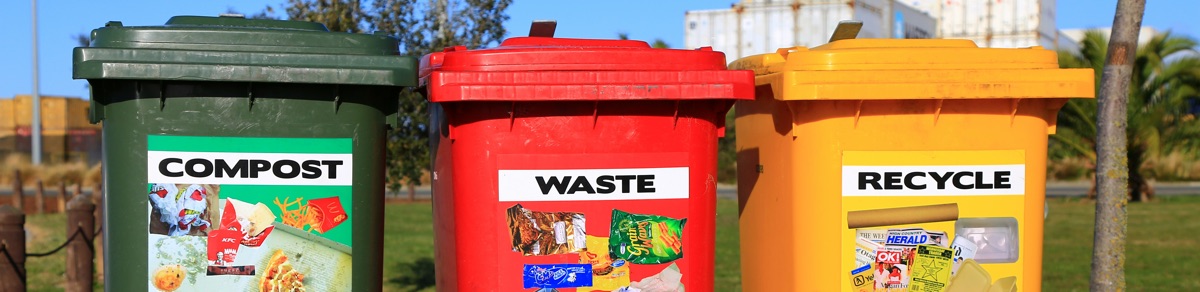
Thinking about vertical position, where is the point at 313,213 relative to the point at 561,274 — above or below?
above

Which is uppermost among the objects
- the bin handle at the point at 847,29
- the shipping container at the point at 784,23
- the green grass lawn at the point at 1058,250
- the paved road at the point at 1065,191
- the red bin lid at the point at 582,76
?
the shipping container at the point at 784,23

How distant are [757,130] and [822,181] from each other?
69 centimetres

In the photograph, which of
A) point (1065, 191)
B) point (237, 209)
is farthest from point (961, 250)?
point (1065, 191)

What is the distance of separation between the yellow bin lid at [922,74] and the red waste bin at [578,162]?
0.31 meters

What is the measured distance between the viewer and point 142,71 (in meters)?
4.37

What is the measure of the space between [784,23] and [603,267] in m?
22.9

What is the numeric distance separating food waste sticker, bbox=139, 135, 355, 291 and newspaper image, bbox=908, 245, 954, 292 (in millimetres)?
2259

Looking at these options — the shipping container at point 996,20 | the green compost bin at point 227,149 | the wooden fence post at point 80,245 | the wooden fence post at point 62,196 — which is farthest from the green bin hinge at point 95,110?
the shipping container at point 996,20

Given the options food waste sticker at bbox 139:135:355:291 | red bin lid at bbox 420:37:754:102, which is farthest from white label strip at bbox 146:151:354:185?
red bin lid at bbox 420:37:754:102

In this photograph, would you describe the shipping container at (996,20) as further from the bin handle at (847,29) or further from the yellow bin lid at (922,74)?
the yellow bin lid at (922,74)

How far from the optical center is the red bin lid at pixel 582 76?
14.7ft

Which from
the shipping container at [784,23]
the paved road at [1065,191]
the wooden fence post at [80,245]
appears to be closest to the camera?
the wooden fence post at [80,245]

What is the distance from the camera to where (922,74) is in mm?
4793

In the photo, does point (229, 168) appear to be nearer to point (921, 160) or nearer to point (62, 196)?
point (921, 160)
